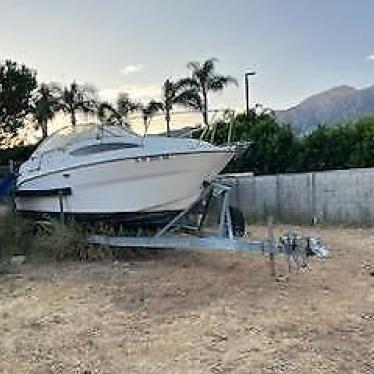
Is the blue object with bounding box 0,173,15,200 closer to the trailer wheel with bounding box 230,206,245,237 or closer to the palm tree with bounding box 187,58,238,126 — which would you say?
the trailer wheel with bounding box 230,206,245,237

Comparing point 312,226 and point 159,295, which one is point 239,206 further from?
point 159,295

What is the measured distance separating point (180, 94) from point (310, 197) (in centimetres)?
1566

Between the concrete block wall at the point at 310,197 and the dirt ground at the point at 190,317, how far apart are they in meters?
3.57

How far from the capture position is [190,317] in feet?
20.4

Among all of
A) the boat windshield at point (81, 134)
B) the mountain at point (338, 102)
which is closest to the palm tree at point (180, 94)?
the mountain at point (338, 102)

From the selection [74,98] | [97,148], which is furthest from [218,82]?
[97,148]

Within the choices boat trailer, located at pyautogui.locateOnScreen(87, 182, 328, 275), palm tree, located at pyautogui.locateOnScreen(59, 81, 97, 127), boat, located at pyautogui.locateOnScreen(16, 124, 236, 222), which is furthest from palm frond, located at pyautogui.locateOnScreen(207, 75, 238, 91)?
boat, located at pyautogui.locateOnScreen(16, 124, 236, 222)

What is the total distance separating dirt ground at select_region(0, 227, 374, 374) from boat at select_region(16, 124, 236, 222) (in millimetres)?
861

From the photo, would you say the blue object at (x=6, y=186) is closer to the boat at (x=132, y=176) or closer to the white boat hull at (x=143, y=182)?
the boat at (x=132, y=176)

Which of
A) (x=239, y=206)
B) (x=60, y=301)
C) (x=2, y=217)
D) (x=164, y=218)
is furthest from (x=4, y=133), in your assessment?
(x=60, y=301)

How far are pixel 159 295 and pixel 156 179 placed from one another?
240cm

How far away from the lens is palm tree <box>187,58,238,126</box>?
28.2m

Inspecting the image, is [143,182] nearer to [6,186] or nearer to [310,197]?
[6,186]

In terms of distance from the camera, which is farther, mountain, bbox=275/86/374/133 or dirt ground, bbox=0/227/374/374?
mountain, bbox=275/86/374/133
